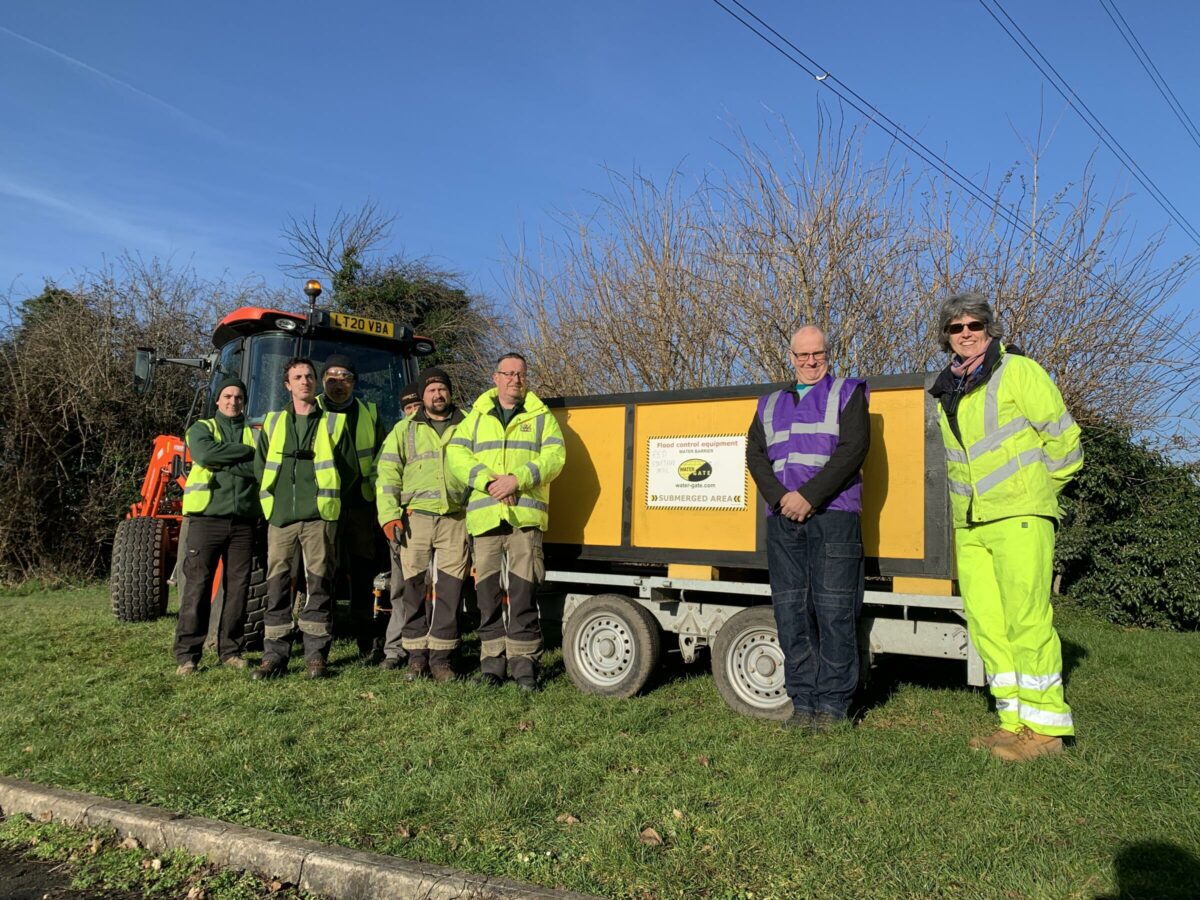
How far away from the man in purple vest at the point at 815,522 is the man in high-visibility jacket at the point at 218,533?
3637mm

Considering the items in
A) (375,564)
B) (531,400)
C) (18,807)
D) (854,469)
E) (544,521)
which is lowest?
(18,807)

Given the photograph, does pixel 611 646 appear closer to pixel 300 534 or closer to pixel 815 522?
pixel 815 522

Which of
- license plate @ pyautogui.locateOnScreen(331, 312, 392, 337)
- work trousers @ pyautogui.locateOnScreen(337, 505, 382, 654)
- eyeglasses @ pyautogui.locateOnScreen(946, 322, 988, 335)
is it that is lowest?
work trousers @ pyautogui.locateOnScreen(337, 505, 382, 654)

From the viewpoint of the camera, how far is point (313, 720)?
4832 mm

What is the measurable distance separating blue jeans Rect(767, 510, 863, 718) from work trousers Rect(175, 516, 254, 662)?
12.6ft

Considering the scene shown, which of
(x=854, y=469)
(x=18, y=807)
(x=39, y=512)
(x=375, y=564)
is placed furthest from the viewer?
(x=39, y=512)

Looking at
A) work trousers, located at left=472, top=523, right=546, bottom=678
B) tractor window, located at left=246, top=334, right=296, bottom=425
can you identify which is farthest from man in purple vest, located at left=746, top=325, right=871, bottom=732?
tractor window, located at left=246, top=334, right=296, bottom=425

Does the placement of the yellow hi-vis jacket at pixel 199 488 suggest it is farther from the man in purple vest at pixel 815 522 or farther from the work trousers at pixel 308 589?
the man in purple vest at pixel 815 522

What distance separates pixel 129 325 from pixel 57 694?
10.8 meters

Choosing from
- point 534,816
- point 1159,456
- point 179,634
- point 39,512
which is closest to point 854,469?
point 534,816

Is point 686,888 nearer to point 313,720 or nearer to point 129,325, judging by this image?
point 313,720

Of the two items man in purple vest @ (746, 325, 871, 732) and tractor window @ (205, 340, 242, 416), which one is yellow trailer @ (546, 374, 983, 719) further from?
tractor window @ (205, 340, 242, 416)

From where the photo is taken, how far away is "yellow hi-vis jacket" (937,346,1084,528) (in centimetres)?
417

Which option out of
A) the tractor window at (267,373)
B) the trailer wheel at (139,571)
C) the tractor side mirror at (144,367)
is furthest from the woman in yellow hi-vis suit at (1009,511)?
the trailer wheel at (139,571)
